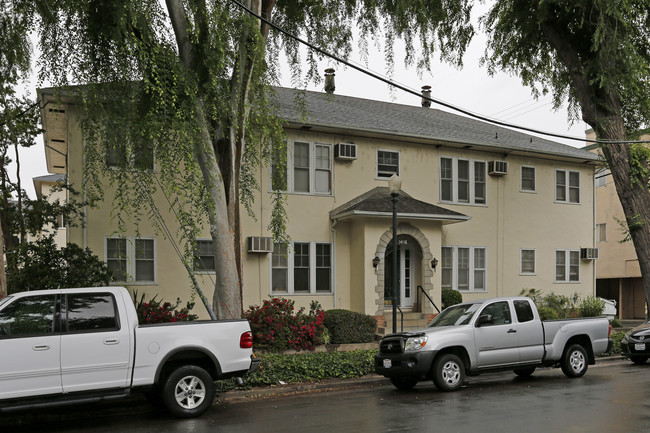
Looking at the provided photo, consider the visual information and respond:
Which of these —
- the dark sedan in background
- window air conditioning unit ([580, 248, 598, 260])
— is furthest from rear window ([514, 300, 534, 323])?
window air conditioning unit ([580, 248, 598, 260])

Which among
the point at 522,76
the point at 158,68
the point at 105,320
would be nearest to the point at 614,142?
the point at 522,76

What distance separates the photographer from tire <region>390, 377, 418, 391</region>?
11766 mm

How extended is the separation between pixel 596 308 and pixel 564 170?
583cm

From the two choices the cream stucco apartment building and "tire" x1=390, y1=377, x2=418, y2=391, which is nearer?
"tire" x1=390, y1=377, x2=418, y2=391

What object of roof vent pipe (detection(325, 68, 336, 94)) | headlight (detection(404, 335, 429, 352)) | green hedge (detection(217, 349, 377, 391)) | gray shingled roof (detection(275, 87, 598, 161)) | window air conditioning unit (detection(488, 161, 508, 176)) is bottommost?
green hedge (detection(217, 349, 377, 391))

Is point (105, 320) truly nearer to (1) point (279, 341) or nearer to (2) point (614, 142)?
(1) point (279, 341)

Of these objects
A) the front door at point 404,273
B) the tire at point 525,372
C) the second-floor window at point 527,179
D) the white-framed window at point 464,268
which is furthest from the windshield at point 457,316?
the second-floor window at point 527,179

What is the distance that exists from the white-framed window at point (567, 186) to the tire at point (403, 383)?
1618 centimetres

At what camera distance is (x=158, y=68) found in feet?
35.3

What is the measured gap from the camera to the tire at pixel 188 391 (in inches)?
352

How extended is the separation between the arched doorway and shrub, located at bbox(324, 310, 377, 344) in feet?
11.8

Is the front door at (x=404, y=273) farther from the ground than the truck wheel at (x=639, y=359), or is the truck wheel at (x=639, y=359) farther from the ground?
the front door at (x=404, y=273)

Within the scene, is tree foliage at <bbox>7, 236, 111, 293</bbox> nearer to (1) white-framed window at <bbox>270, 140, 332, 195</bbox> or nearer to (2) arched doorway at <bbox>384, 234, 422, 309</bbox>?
(1) white-framed window at <bbox>270, 140, 332, 195</bbox>

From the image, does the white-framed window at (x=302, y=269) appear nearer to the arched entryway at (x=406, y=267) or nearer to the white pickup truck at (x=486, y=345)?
the arched entryway at (x=406, y=267)
